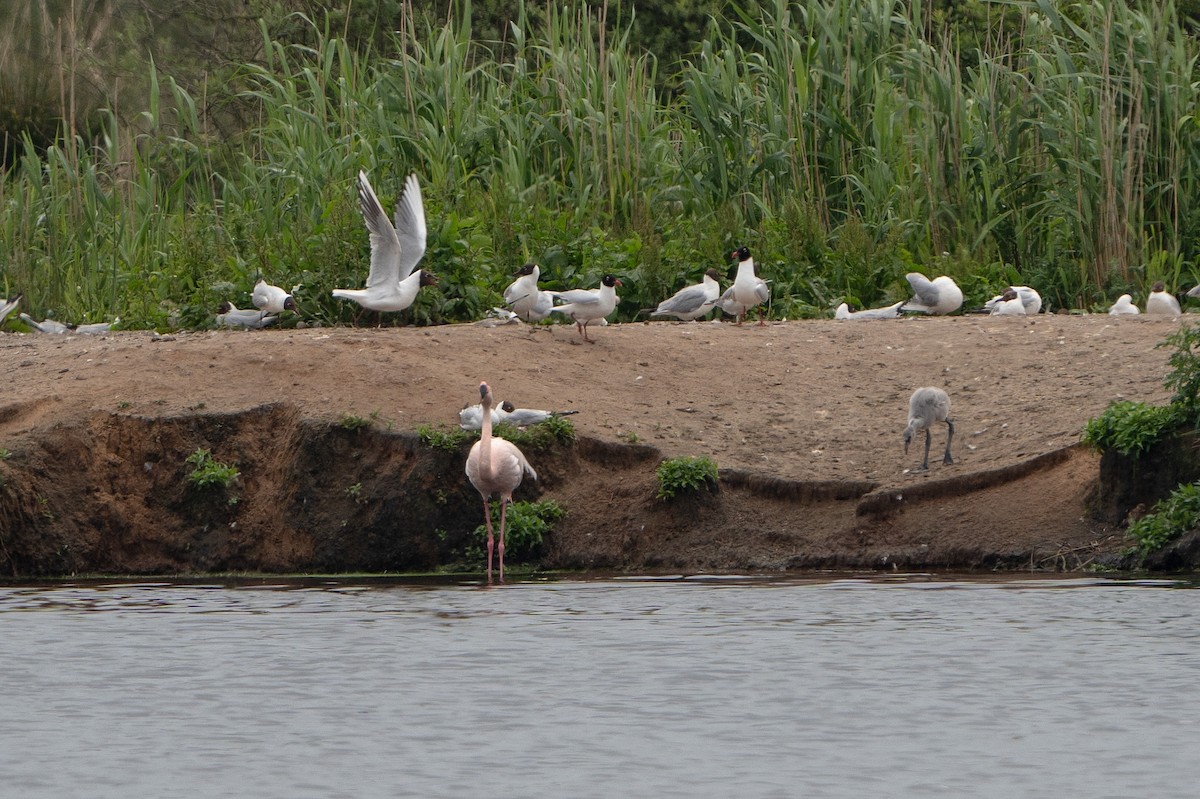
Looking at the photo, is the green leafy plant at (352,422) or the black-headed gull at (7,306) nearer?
the green leafy plant at (352,422)

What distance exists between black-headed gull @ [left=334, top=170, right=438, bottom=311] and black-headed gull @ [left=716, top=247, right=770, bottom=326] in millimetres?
2174

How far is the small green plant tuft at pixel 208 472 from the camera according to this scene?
36.4 feet

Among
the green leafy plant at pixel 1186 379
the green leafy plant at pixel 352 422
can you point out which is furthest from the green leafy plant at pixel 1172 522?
the green leafy plant at pixel 352 422

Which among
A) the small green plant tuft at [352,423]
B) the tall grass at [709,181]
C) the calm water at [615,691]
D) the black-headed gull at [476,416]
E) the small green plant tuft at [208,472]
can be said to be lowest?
the calm water at [615,691]

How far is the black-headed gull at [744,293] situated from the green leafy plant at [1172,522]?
404 centimetres

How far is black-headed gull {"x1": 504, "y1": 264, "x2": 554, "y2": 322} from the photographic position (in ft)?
42.4

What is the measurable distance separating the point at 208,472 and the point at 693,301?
3929mm

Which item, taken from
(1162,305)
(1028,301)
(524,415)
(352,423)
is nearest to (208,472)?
(352,423)

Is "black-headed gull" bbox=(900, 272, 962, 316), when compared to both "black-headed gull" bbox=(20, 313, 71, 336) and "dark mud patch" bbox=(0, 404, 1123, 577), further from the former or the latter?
"black-headed gull" bbox=(20, 313, 71, 336)

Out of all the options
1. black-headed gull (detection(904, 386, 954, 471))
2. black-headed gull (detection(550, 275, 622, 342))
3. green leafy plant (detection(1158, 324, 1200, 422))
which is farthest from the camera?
black-headed gull (detection(550, 275, 622, 342))

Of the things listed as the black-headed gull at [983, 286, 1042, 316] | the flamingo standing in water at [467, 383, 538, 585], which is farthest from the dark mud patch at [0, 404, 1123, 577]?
the black-headed gull at [983, 286, 1042, 316]

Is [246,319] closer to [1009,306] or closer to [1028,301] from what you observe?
[1009,306]

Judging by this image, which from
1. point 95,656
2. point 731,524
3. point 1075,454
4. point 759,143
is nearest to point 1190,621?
point 1075,454

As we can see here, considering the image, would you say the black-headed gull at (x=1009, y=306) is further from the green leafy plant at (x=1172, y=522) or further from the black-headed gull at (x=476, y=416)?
the black-headed gull at (x=476, y=416)
